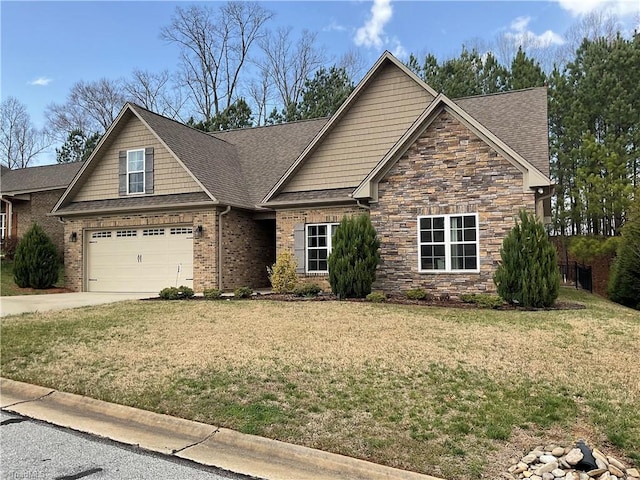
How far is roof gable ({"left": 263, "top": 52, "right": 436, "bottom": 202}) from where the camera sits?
15.8 meters

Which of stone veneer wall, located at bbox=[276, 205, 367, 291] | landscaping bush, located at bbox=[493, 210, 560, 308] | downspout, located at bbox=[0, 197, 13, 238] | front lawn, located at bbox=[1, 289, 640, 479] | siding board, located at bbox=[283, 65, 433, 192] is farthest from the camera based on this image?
downspout, located at bbox=[0, 197, 13, 238]

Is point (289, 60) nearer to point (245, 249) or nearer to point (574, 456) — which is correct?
point (245, 249)

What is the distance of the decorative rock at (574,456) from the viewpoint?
3912mm

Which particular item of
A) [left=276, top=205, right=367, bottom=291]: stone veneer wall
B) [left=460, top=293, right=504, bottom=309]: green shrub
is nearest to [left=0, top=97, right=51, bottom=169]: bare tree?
[left=276, top=205, right=367, bottom=291]: stone veneer wall

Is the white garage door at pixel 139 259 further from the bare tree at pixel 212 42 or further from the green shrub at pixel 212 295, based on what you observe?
the bare tree at pixel 212 42

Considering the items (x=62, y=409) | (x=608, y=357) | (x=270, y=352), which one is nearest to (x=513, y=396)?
(x=608, y=357)

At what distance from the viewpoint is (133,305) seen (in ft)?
41.2

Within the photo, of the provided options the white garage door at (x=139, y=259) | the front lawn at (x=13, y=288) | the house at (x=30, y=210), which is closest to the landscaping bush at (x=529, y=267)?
the white garage door at (x=139, y=259)

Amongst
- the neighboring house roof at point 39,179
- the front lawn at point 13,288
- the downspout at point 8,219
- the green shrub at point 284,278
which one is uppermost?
the neighboring house roof at point 39,179

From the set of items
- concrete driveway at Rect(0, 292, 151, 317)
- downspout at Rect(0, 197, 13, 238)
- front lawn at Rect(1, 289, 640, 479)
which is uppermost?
downspout at Rect(0, 197, 13, 238)

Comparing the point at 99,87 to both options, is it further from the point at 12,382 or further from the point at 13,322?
the point at 12,382

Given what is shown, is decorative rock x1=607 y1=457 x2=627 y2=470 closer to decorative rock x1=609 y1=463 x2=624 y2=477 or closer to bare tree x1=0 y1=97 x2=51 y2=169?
decorative rock x1=609 y1=463 x2=624 y2=477

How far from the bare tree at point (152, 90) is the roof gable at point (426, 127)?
31.1 metres

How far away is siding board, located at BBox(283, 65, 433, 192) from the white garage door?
4368 mm
